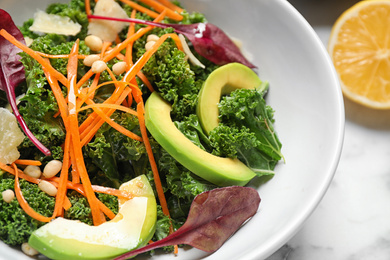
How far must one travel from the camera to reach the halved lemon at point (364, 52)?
305 centimetres

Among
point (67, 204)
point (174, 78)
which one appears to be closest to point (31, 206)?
point (67, 204)

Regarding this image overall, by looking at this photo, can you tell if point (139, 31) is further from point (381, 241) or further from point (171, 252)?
point (381, 241)

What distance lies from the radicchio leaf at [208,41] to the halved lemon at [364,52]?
35.7 inches

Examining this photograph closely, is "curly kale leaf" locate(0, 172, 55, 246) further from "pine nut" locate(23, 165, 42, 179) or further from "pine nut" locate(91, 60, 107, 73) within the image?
"pine nut" locate(91, 60, 107, 73)

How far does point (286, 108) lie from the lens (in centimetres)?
246

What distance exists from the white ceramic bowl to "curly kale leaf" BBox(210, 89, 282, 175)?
103 mm

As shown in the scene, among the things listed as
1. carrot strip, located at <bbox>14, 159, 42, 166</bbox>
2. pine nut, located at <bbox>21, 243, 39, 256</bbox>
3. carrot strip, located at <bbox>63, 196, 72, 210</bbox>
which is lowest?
pine nut, located at <bbox>21, 243, 39, 256</bbox>

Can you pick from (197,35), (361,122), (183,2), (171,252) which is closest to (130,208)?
(171,252)

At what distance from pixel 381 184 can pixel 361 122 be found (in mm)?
476

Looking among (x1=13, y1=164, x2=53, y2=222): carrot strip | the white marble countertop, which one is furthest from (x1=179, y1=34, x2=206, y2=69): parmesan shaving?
the white marble countertop

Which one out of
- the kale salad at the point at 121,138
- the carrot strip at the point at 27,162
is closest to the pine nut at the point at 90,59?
the kale salad at the point at 121,138

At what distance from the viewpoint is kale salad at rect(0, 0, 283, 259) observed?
1.93 m

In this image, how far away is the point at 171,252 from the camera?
2096 mm

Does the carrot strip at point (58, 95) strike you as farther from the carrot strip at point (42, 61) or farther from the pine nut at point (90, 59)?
the pine nut at point (90, 59)
